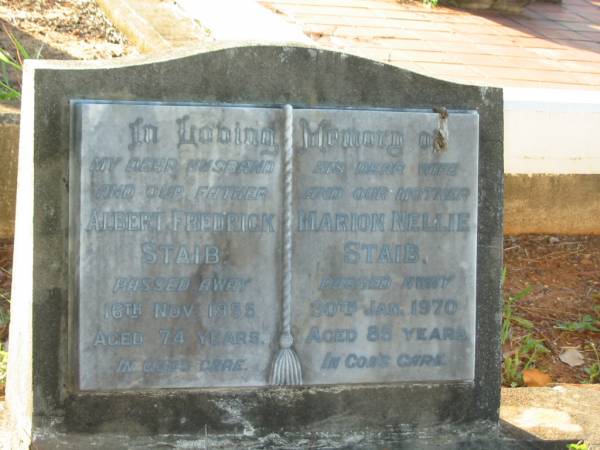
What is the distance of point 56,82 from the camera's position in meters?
2.65

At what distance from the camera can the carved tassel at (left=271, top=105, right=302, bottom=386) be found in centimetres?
275

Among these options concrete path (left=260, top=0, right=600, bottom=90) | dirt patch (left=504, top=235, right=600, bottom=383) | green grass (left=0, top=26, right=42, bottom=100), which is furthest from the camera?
concrete path (left=260, top=0, right=600, bottom=90)

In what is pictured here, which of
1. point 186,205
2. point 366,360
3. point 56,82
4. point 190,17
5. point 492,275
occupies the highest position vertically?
point 190,17

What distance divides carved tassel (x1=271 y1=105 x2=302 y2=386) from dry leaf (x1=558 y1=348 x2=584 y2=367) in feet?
4.95

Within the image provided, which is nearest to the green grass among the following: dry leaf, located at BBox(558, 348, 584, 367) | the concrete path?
the concrete path

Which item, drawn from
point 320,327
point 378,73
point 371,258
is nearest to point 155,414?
point 320,327

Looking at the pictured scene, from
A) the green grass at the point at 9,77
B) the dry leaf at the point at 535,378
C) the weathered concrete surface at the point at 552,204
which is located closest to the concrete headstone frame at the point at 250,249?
the dry leaf at the point at 535,378

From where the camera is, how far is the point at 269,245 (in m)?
2.79

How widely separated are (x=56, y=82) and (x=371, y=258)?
0.97 metres

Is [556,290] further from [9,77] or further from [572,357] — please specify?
[9,77]

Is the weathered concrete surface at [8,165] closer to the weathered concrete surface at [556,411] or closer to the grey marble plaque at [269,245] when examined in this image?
the grey marble plaque at [269,245]

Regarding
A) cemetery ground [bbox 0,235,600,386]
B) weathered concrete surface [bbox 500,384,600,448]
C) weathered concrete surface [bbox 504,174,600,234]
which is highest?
weathered concrete surface [bbox 504,174,600,234]

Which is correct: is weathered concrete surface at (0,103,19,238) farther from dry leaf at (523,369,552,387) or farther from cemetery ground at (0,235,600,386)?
dry leaf at (523,369,552,387)

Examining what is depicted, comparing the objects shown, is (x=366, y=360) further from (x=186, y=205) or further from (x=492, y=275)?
(x=186, y=205)
